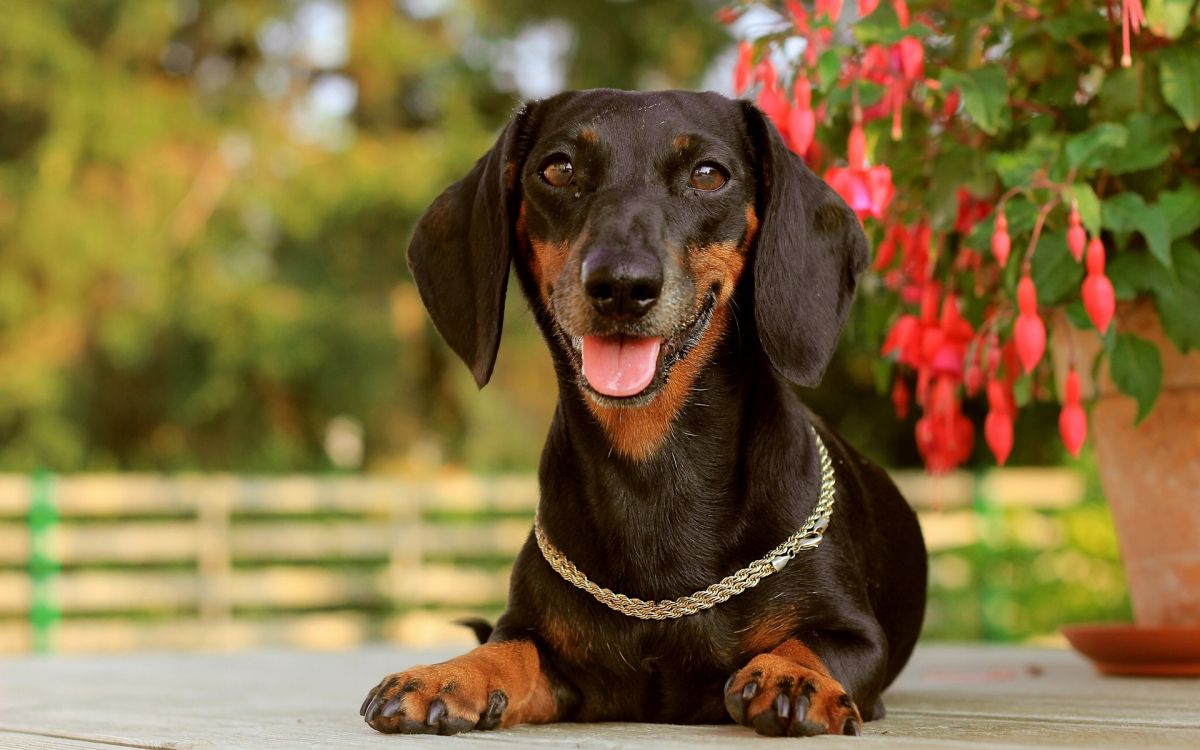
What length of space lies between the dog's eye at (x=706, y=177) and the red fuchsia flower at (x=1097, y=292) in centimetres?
70

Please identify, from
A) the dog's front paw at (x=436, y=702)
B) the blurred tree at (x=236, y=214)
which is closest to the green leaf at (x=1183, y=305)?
the dog's front paw at (x=436, y=702)

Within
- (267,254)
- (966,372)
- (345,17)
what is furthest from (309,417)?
(966,372)

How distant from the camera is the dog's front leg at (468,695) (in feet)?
7.25

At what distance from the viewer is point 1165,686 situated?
3146mm

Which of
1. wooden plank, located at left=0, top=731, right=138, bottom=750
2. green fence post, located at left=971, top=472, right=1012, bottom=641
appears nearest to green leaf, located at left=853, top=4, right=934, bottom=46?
wooden plank, located at left=0, top=731, right=138, bottom=750

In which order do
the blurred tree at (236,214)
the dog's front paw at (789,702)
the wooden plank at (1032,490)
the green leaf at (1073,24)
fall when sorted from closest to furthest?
the dog's front paw at (789,702)
the green leaf at (1073,24)
the wooden plank at (1032,490)
the blurred tree at (236,214)

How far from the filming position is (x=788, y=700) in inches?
83.3

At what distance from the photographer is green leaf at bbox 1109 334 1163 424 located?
293cm

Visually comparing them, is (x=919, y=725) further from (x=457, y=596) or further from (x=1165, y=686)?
(x=457, y=596)

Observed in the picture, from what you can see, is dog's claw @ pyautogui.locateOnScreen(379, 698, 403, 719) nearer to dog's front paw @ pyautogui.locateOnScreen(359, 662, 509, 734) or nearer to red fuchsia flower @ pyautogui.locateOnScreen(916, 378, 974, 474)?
dog's front paw @ pyautogui.locateOnScreen(359, 662, 509, 734)

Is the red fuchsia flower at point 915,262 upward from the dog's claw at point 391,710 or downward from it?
upward

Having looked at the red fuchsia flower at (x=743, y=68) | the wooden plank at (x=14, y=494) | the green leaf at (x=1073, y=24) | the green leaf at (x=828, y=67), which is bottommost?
the wooden plank at (x=14, y=494)

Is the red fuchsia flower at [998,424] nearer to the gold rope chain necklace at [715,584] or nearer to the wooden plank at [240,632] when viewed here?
the gold rope chain necklace at [715,584]

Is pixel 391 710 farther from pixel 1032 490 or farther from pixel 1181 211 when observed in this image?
pixel 1032 490
